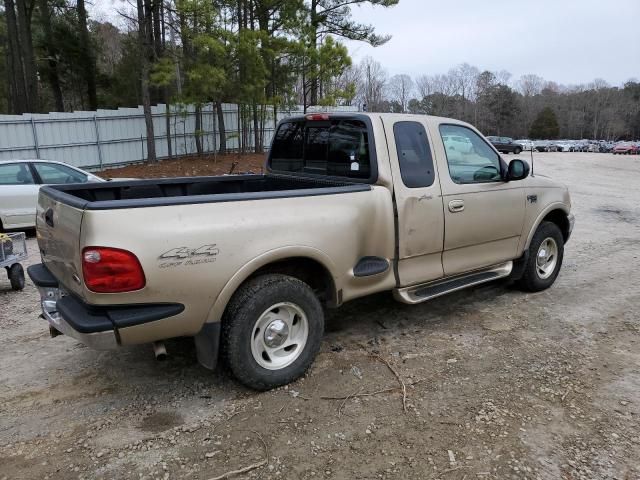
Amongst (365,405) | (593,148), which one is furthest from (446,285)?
(593,148)

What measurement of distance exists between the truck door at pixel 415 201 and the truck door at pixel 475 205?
0.39 feet

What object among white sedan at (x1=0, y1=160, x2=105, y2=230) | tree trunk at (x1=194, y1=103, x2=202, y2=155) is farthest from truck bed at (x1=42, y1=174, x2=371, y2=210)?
tree trunk at (x1=194, y1=103, x2=202, y2=155)

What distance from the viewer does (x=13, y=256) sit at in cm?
587

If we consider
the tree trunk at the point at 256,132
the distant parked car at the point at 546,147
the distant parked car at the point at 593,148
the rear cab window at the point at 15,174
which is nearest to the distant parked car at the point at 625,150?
the distant parked car at the point at 593,148

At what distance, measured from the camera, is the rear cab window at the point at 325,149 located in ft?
13.9

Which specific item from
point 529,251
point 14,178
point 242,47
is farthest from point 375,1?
point 529,251

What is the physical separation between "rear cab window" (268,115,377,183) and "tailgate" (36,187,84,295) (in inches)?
86.8

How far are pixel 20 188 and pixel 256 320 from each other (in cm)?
791

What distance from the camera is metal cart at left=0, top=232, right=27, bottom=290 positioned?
573 cm

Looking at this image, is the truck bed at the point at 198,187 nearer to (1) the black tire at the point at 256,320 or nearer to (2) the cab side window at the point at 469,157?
(1) the black tire at the point at 256,320

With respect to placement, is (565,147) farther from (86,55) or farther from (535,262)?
(535,262)

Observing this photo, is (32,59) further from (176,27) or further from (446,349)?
(446,349)

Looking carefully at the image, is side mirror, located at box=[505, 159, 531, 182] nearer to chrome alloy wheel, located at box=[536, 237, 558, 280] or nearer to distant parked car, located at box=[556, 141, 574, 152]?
chrome alloy wheel, located at box=[536, 237, 558, 280]

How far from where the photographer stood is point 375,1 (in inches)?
996
